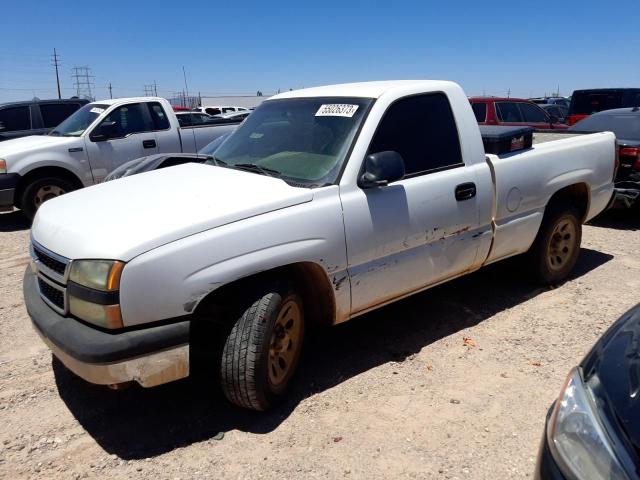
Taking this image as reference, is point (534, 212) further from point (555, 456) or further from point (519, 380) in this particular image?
point (555, 456)

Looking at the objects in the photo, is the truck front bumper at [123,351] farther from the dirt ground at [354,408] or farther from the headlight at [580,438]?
the headlight at [580,438]

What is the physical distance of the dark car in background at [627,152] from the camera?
7.07 meters

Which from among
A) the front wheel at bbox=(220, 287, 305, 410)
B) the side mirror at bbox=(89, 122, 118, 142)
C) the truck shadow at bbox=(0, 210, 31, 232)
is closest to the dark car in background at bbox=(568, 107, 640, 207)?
the front wheel at bbox=(220, 287, 305, 410)

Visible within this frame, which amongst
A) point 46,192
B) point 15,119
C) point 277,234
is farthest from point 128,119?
point 277,234

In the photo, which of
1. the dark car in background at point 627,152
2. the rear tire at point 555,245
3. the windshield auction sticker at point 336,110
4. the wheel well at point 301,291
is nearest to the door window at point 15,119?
the windshield auction sticker at point 336,110

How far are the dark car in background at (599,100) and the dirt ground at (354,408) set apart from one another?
10.0 m

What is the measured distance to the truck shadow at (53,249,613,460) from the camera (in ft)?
10.0

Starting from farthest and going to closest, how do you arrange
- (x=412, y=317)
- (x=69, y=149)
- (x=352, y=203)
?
(x=69, y=149) → (x=412, y=317) → (x=352, y=203)

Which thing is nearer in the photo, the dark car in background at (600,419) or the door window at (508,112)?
the dark car in background at (600,419)

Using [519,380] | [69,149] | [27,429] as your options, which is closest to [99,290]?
[27,429]

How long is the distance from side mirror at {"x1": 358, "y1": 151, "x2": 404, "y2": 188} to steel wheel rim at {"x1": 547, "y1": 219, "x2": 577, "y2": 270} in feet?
7.49

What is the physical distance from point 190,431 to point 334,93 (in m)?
2.48

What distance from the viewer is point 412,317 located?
14.8ft

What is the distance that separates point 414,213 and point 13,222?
7623 mm
